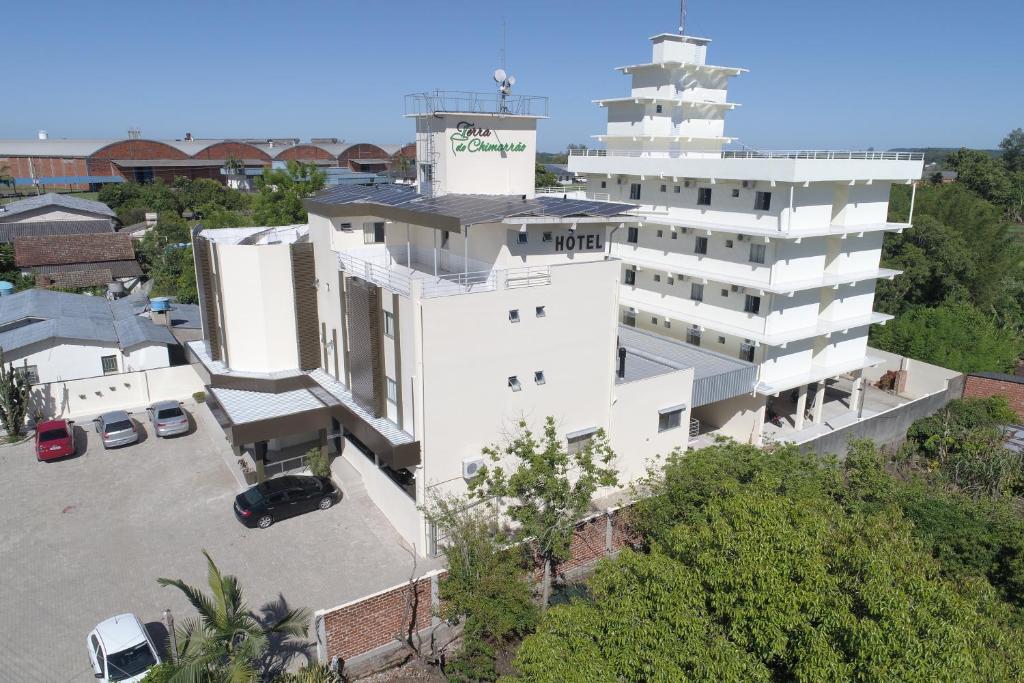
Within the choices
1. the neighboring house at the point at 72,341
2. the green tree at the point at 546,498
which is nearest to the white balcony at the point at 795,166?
the green tree at the point at 546,498

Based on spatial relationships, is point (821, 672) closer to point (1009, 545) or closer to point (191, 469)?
point (1009, 545)

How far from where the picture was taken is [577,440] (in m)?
23.4

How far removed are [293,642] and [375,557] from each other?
13.5ft

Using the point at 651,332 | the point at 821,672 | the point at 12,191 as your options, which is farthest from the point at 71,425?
the point at 12,191

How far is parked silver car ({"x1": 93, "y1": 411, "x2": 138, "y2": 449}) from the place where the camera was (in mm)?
27625

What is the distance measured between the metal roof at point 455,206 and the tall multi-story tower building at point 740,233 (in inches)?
202

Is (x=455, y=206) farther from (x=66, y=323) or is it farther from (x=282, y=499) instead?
(x=66, y=323)

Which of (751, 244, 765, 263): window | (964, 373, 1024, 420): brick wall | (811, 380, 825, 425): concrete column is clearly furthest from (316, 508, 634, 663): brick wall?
(964, 373, 1024, 420): brick wall

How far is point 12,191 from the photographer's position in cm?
10250

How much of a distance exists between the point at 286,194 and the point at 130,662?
1659 inches

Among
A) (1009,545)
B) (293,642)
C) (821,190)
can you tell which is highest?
(821,190)

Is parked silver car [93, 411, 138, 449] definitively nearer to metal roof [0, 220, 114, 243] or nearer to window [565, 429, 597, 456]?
window [565, 429, 597, 456]

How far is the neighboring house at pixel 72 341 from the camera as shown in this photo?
100 feet

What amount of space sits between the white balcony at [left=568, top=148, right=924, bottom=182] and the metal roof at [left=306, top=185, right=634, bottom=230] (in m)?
8.07
